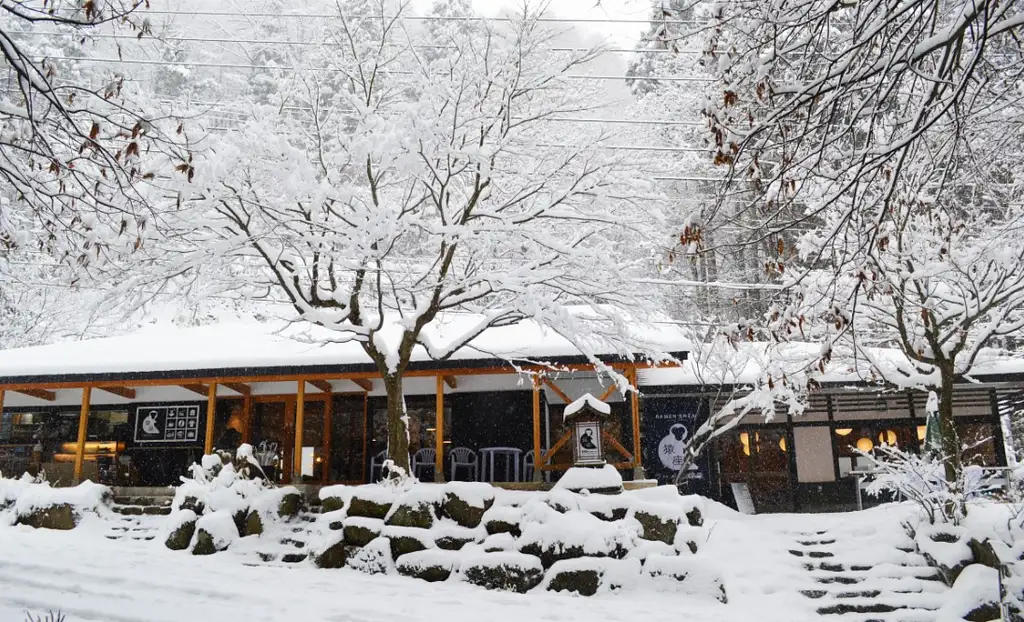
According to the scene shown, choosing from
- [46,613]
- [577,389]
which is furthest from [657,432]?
[46,613]

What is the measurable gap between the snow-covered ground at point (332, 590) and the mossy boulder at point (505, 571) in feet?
0.73

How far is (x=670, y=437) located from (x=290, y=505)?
7.80m

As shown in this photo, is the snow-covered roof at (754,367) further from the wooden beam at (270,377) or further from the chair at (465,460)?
the chair at (465,460)

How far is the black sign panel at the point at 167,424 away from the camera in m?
14.7

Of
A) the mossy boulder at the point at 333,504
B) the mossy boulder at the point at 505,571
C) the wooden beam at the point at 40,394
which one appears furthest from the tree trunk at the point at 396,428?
the wooden beam at the point at 40,394

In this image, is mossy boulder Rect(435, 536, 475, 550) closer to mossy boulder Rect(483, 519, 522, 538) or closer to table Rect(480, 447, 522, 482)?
mossy boulder Rect(483, 519, 522, 538)

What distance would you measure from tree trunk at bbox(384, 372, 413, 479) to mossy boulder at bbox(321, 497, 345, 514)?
731mm

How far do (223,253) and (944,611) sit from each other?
9582mm

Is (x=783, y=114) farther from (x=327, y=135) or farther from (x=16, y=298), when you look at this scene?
(x=16, y=298)

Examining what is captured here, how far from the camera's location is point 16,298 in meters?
22.8

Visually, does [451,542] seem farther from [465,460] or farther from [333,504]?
[465,460]

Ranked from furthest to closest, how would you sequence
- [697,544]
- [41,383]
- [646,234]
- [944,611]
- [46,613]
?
[41,383], [646,234], [697,544], [944,611], [46,613]

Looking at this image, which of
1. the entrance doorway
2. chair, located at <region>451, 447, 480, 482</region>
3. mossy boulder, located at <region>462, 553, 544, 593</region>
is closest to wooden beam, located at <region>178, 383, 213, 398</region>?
the entrance doorway

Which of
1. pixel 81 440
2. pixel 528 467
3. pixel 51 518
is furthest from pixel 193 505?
pixel 528 467
